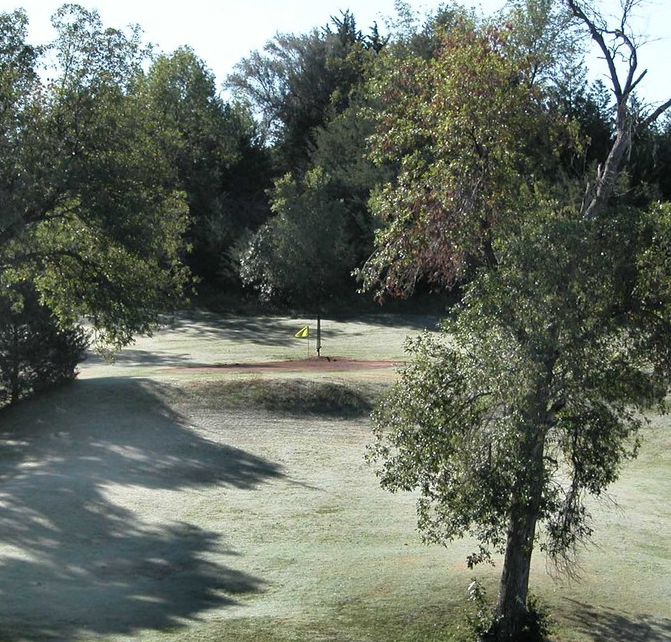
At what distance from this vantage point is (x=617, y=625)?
1207cm

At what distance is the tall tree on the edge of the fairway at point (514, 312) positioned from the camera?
9656mm

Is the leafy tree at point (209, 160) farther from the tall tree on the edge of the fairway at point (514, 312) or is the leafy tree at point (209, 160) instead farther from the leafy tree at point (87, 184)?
the tall tree on the edge of the fairway at point (514, 312)

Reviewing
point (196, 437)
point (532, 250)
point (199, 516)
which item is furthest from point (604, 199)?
point (196, 437)

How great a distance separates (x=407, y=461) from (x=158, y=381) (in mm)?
15486

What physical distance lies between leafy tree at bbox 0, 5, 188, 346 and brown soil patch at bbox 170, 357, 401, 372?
27.2 ft

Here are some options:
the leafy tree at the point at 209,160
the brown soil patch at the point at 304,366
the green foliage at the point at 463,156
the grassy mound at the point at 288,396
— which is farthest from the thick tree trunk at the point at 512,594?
the leafy tree at the point at 209,160

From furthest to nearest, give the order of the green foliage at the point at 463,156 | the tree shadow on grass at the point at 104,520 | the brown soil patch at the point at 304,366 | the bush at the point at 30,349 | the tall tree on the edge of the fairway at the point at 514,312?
the brown soil patch at the point at 304,366 → the bush at the point at 30,349 → the tree shadow on grass at the point at 104,520 → the green foliage at the point at 463,156 → the tall tree on the edge of the fairway at the point at 514,312

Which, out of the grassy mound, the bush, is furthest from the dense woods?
the grassy mound

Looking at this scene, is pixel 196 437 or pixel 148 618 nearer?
pixel 148 618

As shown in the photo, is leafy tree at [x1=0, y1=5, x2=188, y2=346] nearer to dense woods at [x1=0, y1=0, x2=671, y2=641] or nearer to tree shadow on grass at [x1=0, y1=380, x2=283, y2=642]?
dense woods at [x1=0, y1=0, x2=671, y2=641]

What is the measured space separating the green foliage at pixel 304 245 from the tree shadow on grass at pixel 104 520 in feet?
64.3

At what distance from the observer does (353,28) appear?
216 ft

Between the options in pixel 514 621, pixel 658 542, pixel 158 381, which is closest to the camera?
pixel 514 621

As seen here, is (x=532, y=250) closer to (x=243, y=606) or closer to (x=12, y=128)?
(x=243, y=606)
